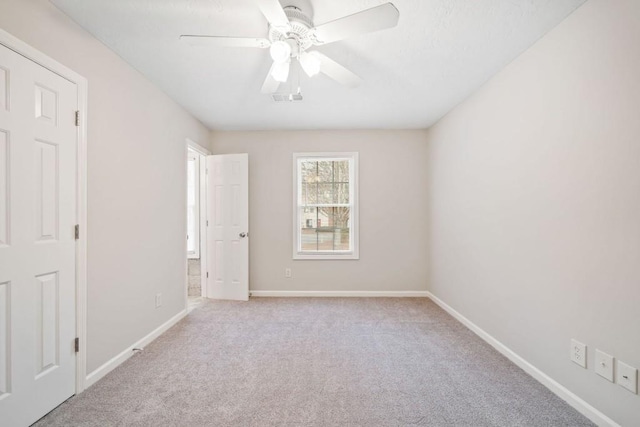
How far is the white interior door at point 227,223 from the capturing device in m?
4.30

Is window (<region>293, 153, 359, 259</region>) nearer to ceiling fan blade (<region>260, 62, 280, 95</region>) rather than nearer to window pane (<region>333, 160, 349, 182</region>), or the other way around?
window pane (<region>333, 160, 349, 182</region>)

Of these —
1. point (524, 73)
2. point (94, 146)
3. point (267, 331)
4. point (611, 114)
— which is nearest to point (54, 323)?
point (94, 146)

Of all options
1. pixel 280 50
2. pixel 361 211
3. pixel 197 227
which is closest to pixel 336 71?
pixel 280 50

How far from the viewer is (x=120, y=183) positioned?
2414mm

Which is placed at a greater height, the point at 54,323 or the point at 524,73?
the point at 524,73

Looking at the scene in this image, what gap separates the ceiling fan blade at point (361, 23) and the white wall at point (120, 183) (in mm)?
1579

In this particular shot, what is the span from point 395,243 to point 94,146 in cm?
366

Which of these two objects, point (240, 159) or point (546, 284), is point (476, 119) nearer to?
point (546, 284)

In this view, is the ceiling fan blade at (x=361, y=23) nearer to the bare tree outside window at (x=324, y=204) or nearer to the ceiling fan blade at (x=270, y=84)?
the ceiling fan blade at (x=270, y=84)

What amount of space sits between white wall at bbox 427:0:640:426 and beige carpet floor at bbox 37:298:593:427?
0.38 meters

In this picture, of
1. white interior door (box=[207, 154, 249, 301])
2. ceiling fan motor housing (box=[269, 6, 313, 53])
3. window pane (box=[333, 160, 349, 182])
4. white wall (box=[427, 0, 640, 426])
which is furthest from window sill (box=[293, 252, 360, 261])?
ceiling fan motor housing (box=[269, 6, 313, 53])

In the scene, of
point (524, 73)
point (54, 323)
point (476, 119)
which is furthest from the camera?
point (476, 119)

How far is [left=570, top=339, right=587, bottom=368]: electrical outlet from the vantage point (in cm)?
180

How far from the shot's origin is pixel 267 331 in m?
3.10
